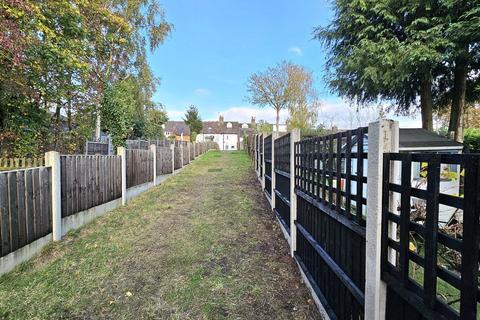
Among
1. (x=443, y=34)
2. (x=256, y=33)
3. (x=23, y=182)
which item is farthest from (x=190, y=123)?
(x=23, y=182)

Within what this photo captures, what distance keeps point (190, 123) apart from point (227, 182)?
153 ft

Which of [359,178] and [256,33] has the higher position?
[256,33]

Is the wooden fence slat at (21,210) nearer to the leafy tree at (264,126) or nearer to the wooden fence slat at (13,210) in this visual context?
the wooden fence slat at (13,210)

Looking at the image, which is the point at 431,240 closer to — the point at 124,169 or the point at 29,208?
the point at 29,208

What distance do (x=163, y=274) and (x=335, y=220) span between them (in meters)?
2.17

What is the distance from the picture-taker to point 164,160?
449 inches

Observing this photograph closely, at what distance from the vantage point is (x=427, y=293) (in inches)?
49.0

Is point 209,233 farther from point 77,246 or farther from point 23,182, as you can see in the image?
point 23,182

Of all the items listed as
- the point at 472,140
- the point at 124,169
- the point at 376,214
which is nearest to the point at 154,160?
the point at 124,169

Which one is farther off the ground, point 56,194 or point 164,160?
point 164,160

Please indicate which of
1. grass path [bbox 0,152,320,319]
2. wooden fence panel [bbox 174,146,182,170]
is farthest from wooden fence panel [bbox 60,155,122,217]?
wooden fence panel [bbox 174,146,182,170]

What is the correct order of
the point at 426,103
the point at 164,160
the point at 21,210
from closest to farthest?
the point at 21,210 < the point at 426,103 < the point at 164,160

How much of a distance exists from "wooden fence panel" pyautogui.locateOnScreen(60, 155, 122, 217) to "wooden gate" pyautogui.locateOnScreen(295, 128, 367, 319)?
3889 mm

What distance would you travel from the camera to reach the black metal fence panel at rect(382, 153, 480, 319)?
1.03m
